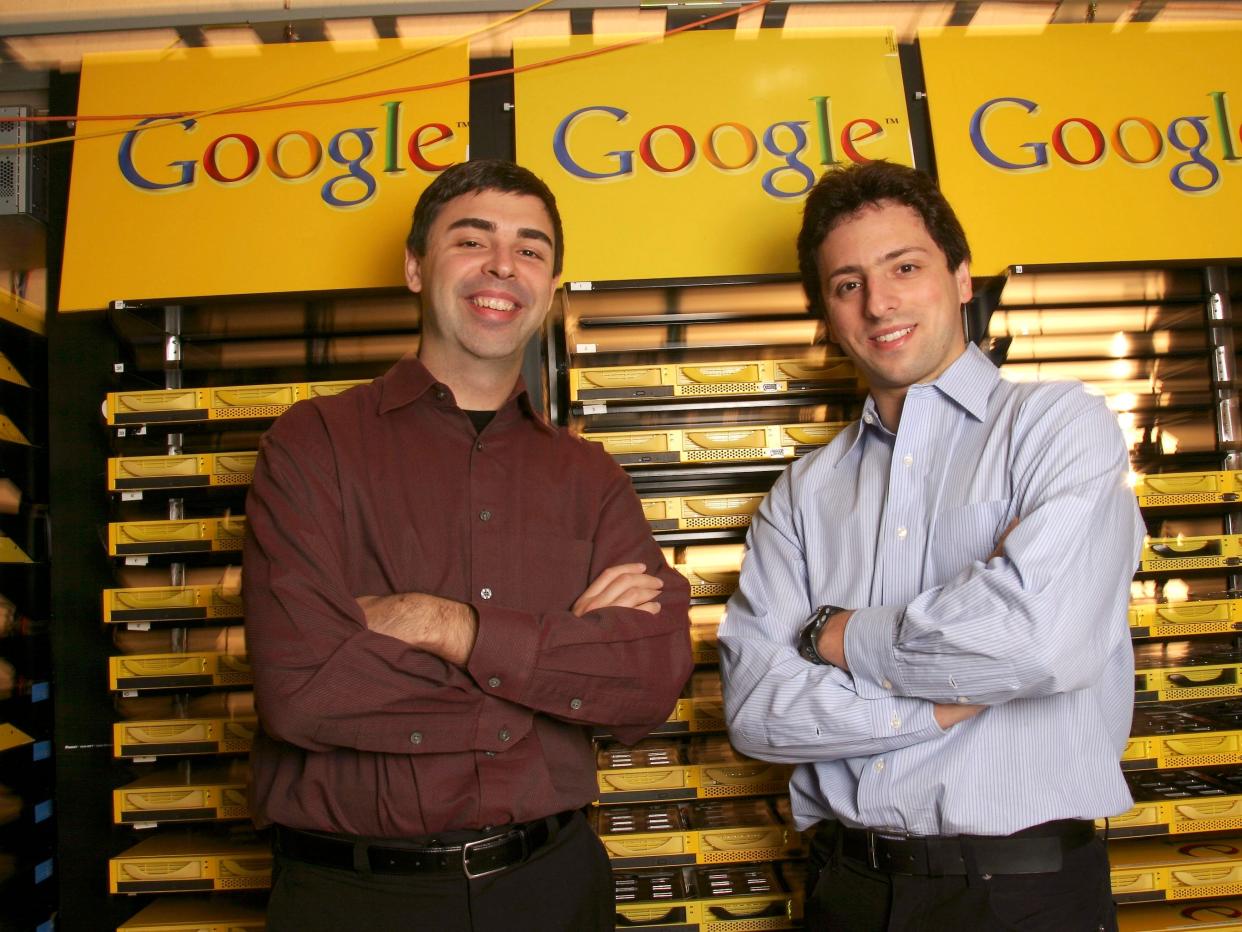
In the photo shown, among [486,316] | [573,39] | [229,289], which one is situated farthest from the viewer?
[573,39]

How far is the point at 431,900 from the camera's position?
61.5 inches

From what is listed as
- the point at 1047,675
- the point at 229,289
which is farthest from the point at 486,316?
the point at 1047,675

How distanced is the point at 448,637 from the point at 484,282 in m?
0.72

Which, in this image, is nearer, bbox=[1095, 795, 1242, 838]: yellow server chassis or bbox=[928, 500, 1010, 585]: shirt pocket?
bbox=[928, 500, 1010, 585]: shirt pocket

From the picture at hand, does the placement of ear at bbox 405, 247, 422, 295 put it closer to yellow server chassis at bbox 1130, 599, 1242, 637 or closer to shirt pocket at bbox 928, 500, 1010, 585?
shirt pocket at bbox 928, 500, 1010, 585

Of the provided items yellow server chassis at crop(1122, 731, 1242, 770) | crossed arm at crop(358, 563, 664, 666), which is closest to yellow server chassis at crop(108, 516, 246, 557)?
crossed arm at crop(358, 563, 664, 666)

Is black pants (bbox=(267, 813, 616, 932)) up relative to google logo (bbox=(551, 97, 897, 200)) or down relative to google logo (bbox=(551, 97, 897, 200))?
down

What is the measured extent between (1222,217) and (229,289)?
270 centimetres

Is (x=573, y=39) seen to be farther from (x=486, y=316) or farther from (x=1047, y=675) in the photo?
(x=1047, y=675)

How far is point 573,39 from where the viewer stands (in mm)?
2672

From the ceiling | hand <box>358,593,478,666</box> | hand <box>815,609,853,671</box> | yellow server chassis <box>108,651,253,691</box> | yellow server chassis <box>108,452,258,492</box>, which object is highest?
the ceiling

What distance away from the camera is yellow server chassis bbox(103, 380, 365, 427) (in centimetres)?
228

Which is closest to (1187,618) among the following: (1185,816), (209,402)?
(1185,816)

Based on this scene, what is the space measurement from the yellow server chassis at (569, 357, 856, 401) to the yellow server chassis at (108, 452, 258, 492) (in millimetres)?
858
